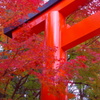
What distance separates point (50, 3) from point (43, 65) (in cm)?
287

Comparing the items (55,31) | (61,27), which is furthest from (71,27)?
(55,31)

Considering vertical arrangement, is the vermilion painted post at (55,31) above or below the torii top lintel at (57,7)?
below

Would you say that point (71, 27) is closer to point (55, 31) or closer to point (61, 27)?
point (61, 27)

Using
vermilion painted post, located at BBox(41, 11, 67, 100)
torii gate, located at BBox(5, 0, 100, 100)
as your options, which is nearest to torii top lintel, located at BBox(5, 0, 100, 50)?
torii gate, located at BBox(5, 0, 100, 100)

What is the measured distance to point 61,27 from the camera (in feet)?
21.2

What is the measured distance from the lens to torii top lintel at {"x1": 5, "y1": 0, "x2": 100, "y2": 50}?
5.68 metres

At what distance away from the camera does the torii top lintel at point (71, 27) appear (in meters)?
5.68

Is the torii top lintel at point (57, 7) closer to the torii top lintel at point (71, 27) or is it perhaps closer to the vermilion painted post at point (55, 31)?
the torii top lintel at point (71, 27)

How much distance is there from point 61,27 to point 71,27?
0.45 meters

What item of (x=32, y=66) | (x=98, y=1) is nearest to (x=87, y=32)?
(x=98, y=1)

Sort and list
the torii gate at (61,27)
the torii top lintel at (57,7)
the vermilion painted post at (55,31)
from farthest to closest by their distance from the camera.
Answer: the torii top lintel at (57,7) < the vermilion painted post at (55,31) < the torii gate at (61,27)

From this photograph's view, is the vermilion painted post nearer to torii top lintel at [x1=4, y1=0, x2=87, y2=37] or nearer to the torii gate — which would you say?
the torii gate

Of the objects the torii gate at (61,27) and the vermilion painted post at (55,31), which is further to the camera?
the vermilion painted post at (55,31)

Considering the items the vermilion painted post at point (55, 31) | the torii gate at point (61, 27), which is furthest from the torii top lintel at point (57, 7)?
the vermilion painted post at point (55, 31)
